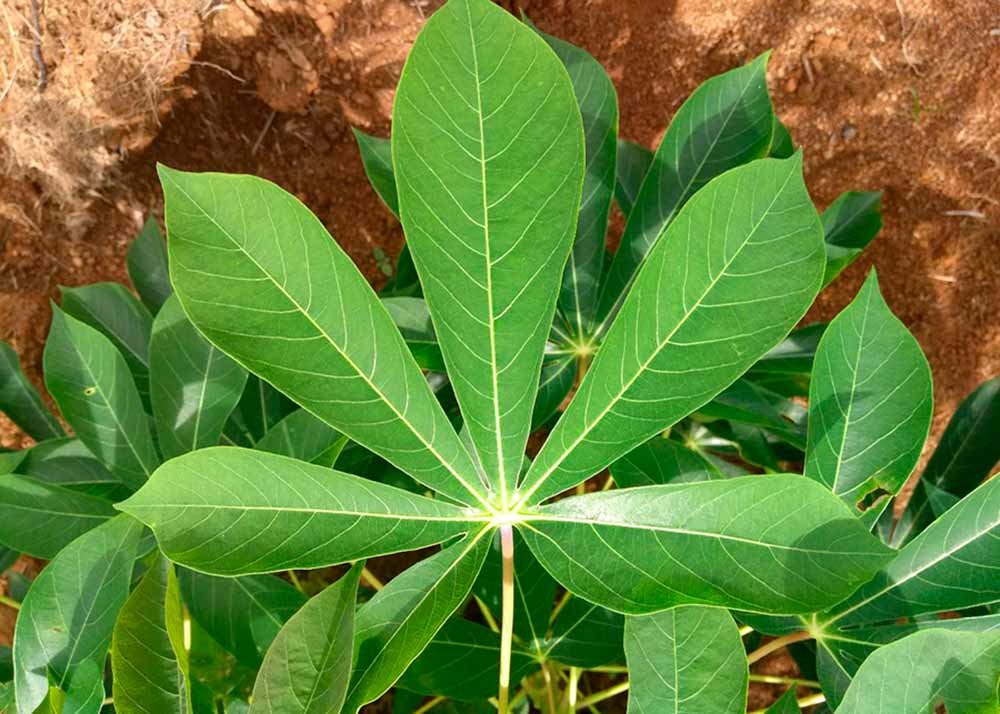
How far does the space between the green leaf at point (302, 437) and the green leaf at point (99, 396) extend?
0.17 meters

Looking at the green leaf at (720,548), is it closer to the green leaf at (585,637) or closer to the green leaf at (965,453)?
the green leaf at (585,637)

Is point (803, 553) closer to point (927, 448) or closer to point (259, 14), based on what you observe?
point (927, 448)

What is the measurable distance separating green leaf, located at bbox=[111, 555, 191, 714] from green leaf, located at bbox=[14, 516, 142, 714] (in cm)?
8

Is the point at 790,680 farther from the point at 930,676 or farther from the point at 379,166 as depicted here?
the point at 379,166

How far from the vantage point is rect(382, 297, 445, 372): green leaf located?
1.17 meters

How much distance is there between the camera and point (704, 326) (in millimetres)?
792

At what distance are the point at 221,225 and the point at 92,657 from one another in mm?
522

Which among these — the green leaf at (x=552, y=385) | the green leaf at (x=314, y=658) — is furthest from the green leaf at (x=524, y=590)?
the green leaf at (x=314, y=658)

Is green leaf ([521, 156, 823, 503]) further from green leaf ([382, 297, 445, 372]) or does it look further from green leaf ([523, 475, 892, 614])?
green leaf ([382, 297, 445, 372])

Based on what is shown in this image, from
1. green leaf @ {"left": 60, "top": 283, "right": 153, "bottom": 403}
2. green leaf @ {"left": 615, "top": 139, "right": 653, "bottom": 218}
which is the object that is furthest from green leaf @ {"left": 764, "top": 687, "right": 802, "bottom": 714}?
green leaf @ {"left": 60, "top": 283, "right": 153, "bottom": 403}

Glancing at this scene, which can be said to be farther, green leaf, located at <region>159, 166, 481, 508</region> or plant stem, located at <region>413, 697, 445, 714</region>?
plant stem, located at <region>413, 697, 445, 714</region>

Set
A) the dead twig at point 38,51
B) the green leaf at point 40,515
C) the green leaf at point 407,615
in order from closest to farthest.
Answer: the green leaf at point 407,615
the green leaf at point 40,515
the dead twig at point 38,51

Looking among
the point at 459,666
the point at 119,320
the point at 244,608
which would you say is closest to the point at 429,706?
the point at 459,666

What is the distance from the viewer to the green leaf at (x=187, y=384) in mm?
1115
